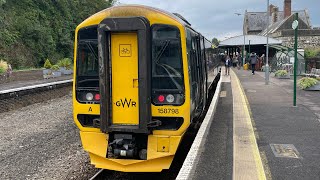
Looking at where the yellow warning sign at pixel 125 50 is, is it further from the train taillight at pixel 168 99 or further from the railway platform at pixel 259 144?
the railway platform at pixel 259 144

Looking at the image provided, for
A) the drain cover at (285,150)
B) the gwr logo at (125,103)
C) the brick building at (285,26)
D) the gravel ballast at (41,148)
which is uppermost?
the brick building at (285,26)

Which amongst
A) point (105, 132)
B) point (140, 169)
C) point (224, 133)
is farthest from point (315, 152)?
point (105, 132)

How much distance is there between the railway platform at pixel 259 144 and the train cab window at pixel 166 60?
3.47 ft

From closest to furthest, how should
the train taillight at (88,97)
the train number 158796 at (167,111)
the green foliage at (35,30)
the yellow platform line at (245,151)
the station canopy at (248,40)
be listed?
1. the yellow platform line at (245,151)
2. the train number 158796 at (167,111)
3. the train taillight at (88,97)
4. the green foliage at (35,30)
5. the station canopy at (248,40)

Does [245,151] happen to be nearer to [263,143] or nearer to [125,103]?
[263,143]

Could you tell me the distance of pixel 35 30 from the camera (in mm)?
34312

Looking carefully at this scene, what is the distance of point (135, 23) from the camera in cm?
599

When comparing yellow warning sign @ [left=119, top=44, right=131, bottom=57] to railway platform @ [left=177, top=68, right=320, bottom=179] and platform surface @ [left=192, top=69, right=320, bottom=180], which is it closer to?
railway platform @ [left=177, top=68, right=320, bottom=179]

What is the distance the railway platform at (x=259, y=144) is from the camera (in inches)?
220

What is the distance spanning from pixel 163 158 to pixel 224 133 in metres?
2.27

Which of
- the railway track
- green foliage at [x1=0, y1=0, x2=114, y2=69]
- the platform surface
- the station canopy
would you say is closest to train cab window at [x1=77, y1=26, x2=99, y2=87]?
the platform surface

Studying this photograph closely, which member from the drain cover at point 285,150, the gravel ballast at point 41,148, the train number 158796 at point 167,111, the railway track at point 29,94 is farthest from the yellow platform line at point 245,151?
the railway track at point 29,94

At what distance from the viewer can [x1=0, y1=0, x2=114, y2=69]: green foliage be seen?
3150cm

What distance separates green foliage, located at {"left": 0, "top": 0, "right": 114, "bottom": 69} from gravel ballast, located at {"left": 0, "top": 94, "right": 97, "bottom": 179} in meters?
19.9
